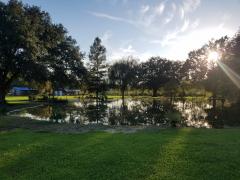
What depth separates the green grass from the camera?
692 centimetres

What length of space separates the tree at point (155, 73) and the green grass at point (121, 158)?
252 feet

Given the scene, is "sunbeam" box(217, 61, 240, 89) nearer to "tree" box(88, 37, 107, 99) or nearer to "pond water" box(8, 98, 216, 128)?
"pond water" box(8, 98, 216, 128)

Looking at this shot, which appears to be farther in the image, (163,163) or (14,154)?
(14,154)

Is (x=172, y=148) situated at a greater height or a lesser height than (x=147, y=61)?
lesser

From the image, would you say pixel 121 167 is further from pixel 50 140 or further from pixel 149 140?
pixel 50 140

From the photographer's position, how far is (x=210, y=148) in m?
9.49

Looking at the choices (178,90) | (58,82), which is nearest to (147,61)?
(178,90)

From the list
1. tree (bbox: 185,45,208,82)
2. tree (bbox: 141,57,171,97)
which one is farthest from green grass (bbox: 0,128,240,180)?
tree (bbox: 141,57,171,97)

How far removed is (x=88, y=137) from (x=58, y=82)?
33.6 m

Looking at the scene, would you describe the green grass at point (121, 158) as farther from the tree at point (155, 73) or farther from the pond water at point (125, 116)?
the tree at point (155, 73)

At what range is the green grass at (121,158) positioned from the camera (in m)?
6.92

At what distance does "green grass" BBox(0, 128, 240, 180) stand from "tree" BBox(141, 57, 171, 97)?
7679 centimetres

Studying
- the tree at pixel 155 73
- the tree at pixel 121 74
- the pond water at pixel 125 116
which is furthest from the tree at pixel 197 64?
the pond water at pixel 125 116

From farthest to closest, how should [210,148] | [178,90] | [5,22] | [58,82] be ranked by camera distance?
[178,90], [58,82], [5,22], [210,148]
